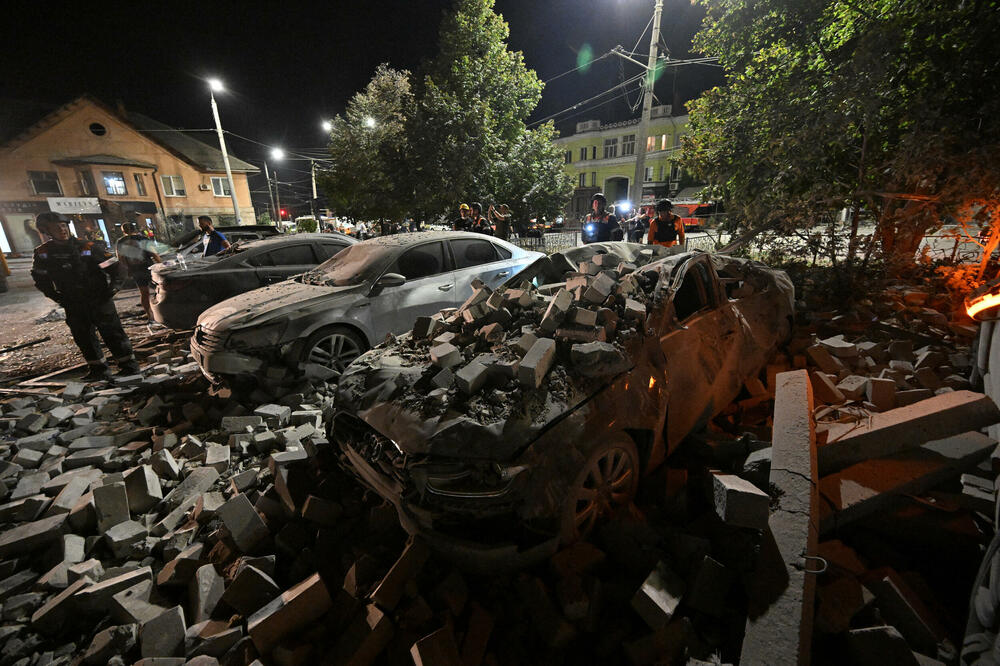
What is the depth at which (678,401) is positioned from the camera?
2713 mm

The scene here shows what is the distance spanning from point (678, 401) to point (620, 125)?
36177 millimetres

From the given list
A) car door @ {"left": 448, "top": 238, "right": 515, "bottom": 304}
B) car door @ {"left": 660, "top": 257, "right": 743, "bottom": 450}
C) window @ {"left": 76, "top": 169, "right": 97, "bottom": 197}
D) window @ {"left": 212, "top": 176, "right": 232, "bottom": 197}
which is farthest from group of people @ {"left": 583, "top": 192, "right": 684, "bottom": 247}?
window @ {"left": 212, "top": 176, "right": 232, "bottom": 197}

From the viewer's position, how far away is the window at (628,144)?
32.7 meters

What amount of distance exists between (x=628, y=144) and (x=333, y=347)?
34722mm

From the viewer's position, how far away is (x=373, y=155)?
17031 millimetres

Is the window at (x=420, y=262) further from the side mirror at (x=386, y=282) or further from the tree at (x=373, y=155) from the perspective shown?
the tree at (x=373, y=155)

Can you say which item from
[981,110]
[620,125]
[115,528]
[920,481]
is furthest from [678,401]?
[620,125]

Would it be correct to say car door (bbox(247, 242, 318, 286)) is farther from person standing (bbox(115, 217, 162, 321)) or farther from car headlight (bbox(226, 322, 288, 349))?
person standing (bbox(115, 217, 162, 321))

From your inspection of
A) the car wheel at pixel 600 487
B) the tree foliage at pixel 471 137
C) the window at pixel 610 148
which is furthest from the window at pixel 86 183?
the window at pixel 610 148

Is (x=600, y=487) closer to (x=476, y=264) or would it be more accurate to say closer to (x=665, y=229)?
(x=476, y=264)

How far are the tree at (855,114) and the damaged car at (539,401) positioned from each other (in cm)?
486

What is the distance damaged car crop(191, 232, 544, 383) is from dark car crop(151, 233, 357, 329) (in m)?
1.60

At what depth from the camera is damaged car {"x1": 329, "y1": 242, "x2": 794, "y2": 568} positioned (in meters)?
1.94

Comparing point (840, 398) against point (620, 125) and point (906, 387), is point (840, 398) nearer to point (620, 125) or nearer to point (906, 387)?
point (906, 387)
